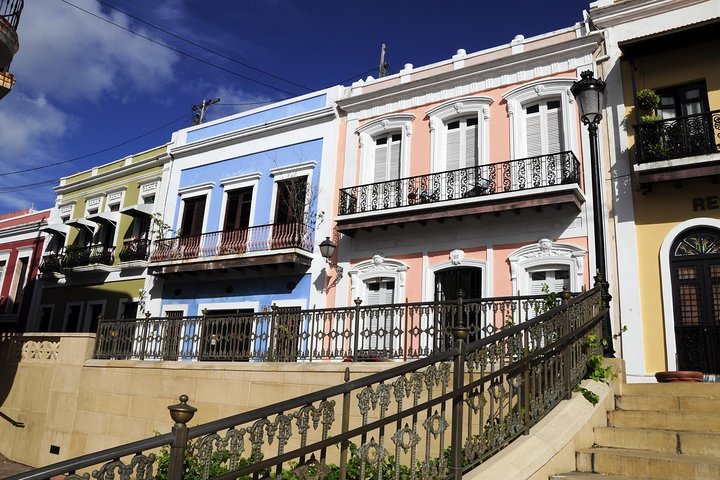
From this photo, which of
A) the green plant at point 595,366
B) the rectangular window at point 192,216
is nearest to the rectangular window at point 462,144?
the green plant at point 595,366

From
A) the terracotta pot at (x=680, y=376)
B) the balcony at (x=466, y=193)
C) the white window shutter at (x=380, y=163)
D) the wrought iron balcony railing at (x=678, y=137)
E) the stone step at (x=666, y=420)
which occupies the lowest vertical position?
the stone step at (x=666, y=420)

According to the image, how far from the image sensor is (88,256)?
811 inches

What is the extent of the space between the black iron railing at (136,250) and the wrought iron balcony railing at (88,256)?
3.23 ft

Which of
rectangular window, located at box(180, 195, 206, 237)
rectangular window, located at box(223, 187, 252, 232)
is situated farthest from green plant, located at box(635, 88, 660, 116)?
rectangular window, located at box(180, 195, 206, 237)

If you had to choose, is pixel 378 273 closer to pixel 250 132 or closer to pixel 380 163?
pixel 380 163

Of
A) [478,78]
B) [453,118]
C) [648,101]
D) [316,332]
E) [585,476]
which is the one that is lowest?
[585,476]

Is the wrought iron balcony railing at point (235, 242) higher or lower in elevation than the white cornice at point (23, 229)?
lower

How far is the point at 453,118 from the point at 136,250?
11.3m

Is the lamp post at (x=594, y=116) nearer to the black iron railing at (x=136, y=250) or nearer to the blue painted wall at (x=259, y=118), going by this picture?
the blue painted wall at (x=259, y=118)

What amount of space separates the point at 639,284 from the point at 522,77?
548 cm

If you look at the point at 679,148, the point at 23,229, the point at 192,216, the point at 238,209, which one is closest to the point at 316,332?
the point at 679,148

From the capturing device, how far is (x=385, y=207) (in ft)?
45.5

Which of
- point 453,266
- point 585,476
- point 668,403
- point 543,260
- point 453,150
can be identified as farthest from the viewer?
point 453,150

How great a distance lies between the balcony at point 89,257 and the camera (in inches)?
782
